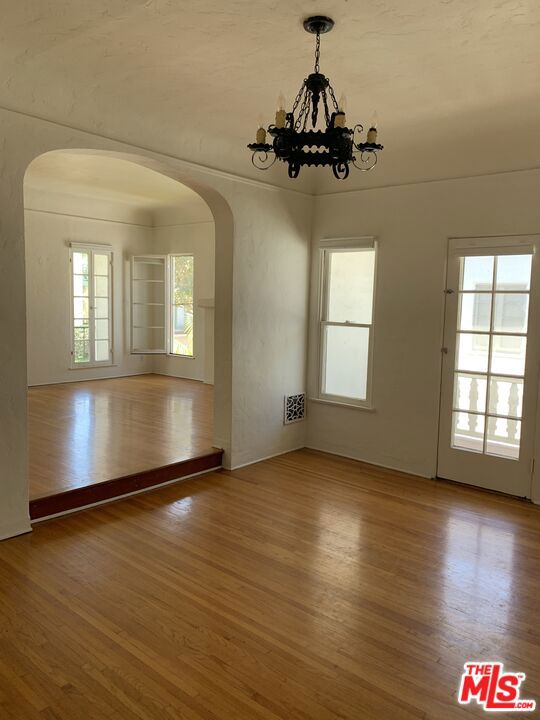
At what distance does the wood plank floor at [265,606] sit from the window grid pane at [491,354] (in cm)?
63

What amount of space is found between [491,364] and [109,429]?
3.82 meters

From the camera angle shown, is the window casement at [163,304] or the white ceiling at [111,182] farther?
the window casement at [163,304]

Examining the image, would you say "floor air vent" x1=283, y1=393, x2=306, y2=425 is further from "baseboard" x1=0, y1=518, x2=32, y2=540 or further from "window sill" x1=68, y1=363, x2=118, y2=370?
"window sill" x1=68, y1=363, x2=118, y2=370

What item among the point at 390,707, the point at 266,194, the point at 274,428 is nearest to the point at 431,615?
the point at 390,707

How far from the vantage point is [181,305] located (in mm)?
9586

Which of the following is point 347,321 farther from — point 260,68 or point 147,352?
point 147,352

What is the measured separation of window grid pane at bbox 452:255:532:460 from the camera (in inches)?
181

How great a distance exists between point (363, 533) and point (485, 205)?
2884 millimetres

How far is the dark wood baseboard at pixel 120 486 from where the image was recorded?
154 inches

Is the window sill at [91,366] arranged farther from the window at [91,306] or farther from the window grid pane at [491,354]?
the window grid pane at [491,354]

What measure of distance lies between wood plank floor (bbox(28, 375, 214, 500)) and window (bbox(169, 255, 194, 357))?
1017 mm

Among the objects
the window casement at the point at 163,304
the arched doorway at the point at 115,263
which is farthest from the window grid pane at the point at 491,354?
the window casement at the point at 163,304

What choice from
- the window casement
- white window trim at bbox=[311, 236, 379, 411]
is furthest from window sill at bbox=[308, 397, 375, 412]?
the window casement

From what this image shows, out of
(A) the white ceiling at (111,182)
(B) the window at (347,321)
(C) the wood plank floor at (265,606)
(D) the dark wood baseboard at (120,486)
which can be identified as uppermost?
(A) the white ceiling at (111,182)
